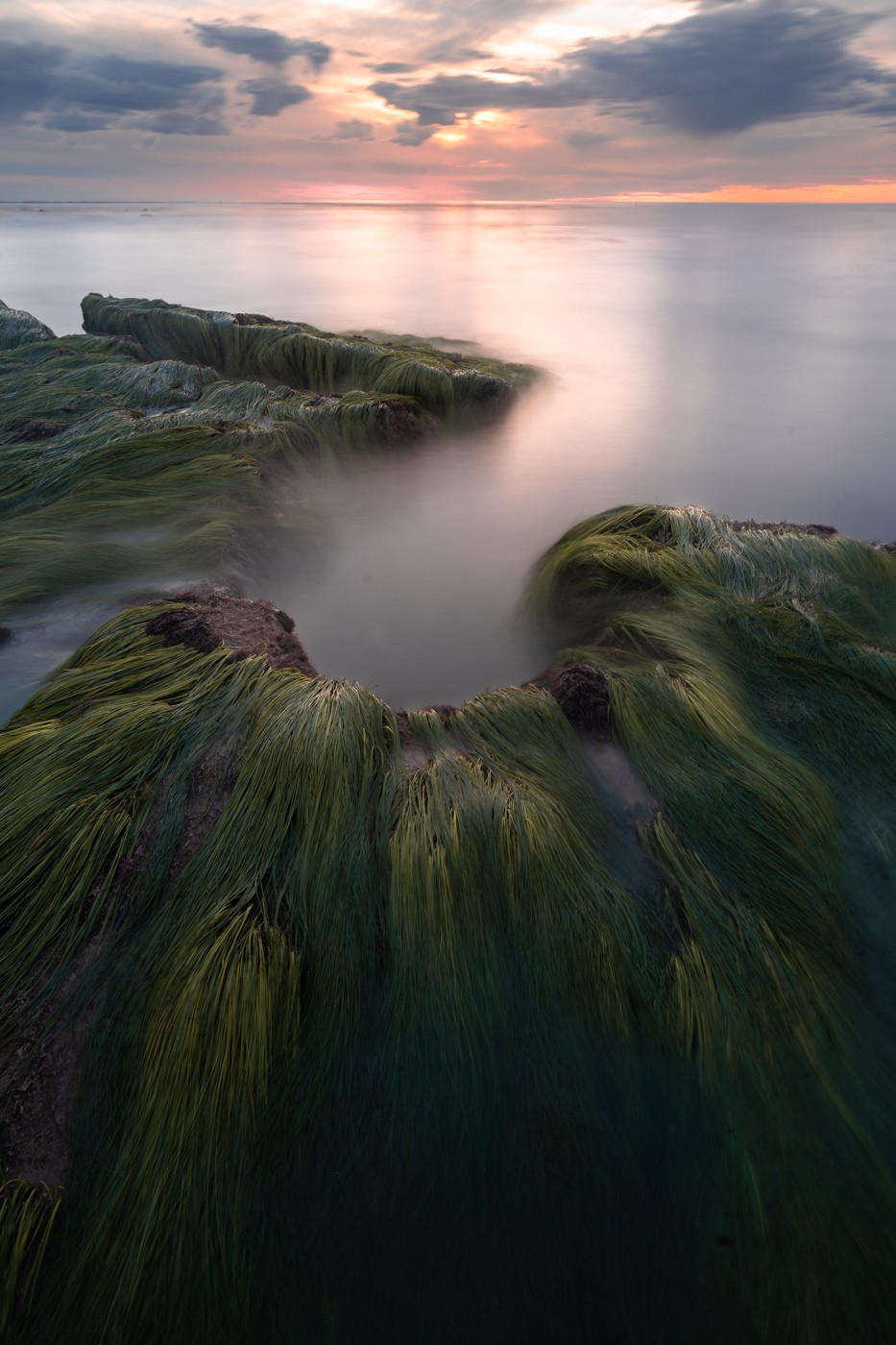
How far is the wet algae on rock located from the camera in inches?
58.1

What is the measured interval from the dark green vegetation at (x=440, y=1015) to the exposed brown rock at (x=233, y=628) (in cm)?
18

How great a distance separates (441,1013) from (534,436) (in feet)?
21.1

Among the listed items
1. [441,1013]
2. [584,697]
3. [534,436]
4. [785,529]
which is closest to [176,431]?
[534,436]

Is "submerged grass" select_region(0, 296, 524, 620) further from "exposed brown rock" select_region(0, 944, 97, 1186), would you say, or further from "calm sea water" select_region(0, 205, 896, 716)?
"exposed brown rock" select_region(0, 944, 97, 1186)

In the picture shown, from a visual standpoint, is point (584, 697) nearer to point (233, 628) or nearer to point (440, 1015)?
point (440, 1015)

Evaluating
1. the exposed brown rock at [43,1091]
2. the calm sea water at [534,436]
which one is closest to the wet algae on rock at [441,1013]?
the exposed brown rock at [43,1091]

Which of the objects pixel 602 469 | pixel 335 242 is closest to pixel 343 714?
pixel 602 469

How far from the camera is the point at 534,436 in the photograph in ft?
23.7

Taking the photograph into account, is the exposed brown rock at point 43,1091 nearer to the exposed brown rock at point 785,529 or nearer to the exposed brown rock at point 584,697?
the exposed brown rock at point 584,697

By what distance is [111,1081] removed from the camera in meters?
1.67

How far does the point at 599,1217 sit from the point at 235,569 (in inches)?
134

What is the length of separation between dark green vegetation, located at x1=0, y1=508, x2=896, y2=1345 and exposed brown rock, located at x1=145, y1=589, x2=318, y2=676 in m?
0.18

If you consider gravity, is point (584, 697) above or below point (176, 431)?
below

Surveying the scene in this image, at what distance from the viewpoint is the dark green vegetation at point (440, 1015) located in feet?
4.84
